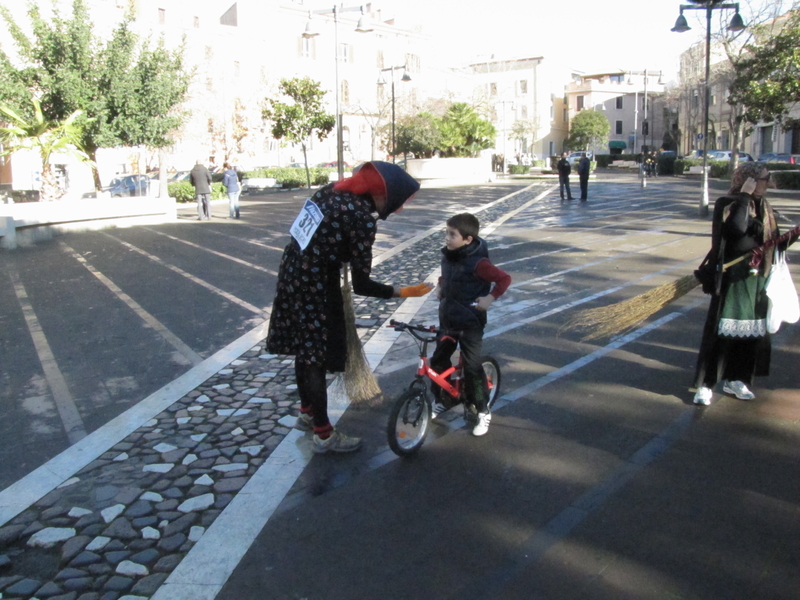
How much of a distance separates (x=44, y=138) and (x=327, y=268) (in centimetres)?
1776

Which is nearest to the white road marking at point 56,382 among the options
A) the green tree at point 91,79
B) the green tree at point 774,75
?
the green tree at point 91,79

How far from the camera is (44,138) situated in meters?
19.2

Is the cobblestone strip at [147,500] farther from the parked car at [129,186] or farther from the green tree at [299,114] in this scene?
the green tree at [299,114]

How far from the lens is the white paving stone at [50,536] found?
359 cm

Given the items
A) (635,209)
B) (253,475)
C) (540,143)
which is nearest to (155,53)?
(635,209)

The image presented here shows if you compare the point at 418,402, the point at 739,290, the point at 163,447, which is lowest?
the point at 163,447

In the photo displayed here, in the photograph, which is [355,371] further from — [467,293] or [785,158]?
[785,158]

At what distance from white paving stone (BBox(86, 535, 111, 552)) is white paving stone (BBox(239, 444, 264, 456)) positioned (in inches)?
44.8

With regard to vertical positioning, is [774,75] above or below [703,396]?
above

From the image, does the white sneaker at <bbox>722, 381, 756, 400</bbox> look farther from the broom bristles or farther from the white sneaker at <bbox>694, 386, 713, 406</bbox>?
the broom bristles

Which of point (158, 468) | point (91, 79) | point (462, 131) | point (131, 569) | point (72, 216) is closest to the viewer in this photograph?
point (131, 569)

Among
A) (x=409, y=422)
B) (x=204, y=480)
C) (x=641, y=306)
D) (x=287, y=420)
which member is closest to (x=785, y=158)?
(x=641, y=306)

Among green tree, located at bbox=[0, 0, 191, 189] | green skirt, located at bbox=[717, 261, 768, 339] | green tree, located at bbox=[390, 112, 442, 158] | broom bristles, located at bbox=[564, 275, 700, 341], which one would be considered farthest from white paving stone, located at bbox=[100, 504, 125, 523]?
green tree, located at bbox=[390, 112, 442, 158]

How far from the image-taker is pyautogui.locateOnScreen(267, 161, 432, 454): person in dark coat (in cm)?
411
